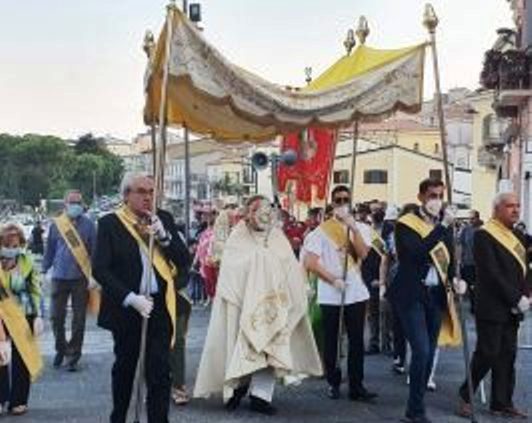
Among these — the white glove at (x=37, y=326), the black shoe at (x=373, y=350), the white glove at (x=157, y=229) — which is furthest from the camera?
the black shoe at (x=373, y=350)

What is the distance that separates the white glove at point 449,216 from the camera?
8414mm

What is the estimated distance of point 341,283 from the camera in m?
9.30

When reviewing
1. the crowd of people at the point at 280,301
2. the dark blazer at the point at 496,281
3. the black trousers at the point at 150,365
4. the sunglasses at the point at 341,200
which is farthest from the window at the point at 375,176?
the black trousers at the point at 150,365

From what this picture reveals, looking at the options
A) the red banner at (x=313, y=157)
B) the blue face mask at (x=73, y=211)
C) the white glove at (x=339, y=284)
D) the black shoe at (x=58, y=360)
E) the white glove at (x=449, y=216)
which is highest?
the red banner at (x=313, y=157)

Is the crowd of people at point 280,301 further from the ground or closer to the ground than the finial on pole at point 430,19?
closer to the ground

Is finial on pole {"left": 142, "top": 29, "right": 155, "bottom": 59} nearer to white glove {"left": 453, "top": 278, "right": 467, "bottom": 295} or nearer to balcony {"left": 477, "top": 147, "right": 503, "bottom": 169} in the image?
white glove {"left": 453, "top": 278, "right": 467, "bottom": 295}

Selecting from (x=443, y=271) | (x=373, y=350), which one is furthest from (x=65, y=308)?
(x=443, y=271)

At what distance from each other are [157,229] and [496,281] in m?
2.86

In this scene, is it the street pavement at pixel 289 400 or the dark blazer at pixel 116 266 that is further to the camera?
the street pavement at pixel 289 400

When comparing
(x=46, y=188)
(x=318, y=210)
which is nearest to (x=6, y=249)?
(x=318, y=210)

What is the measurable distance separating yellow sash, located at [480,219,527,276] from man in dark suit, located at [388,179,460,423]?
35cm

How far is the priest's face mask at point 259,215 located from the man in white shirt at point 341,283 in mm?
606

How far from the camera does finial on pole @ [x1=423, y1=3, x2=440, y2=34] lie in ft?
28.3

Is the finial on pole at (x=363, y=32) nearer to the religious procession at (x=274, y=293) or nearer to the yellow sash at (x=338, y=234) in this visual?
the religious procession at (x=274, y=293)
